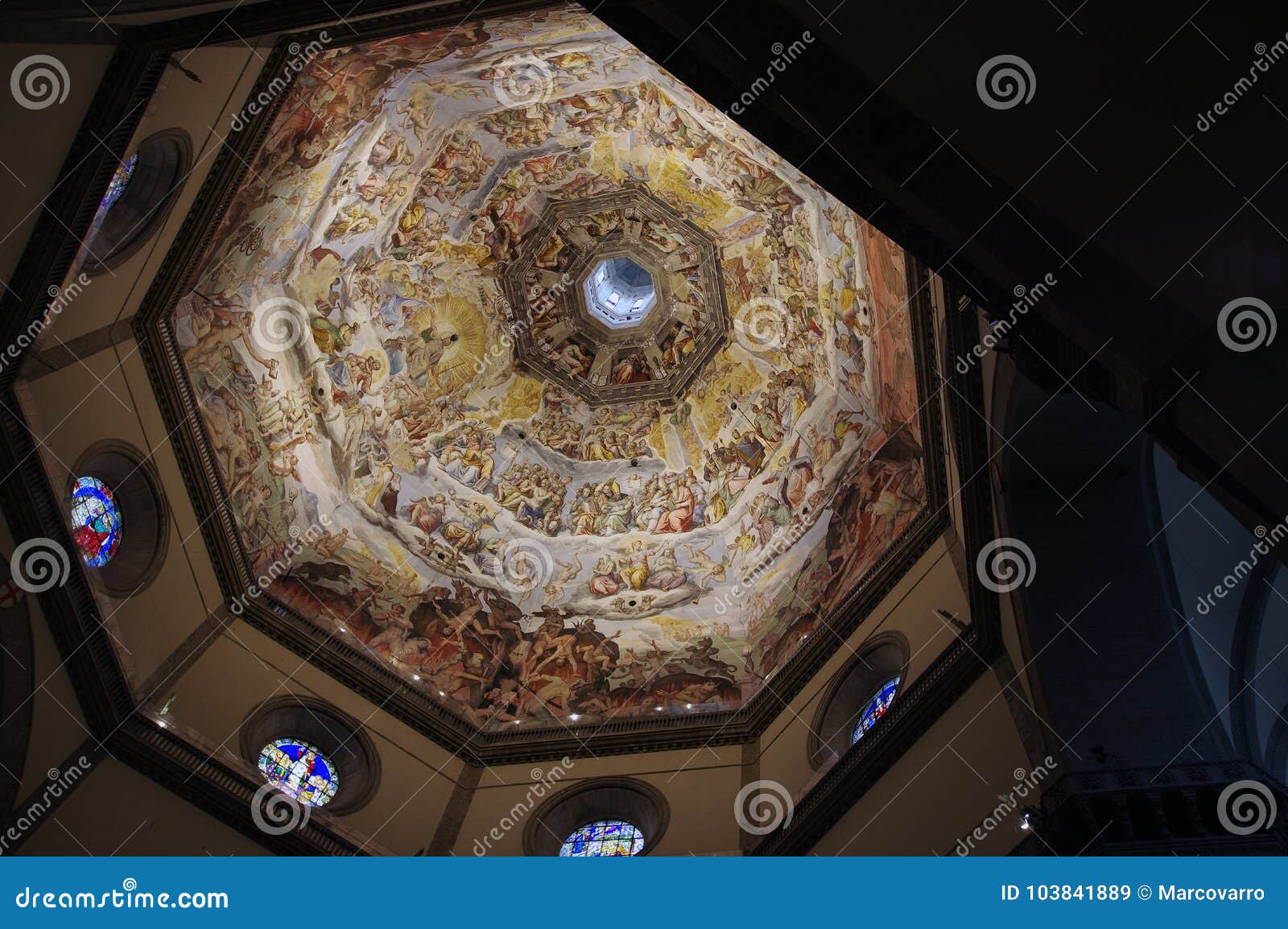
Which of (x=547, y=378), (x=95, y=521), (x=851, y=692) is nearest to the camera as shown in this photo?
(x=95, y=521)

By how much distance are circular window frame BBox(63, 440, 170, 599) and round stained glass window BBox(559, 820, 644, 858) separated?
6993 mm

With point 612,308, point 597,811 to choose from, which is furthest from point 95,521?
point 612,308

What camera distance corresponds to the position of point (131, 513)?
1467cm

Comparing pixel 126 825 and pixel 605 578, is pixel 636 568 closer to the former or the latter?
pixel 605 578

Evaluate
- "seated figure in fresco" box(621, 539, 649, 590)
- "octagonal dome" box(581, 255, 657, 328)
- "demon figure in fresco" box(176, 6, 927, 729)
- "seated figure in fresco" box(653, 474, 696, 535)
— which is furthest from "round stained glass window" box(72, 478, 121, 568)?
"octagonal dome" box(581, 255, 657, 328)

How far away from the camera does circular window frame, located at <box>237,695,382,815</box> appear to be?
15.2 meters

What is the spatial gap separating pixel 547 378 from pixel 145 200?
32.0 ft

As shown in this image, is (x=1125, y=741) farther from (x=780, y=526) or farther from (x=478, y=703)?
(x=478, y=703)

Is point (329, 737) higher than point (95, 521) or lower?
higher

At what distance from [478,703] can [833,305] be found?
9.07 meters

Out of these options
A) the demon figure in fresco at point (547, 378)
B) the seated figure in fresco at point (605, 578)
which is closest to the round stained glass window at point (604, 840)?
the demon figure in fresco at point (547, 378)

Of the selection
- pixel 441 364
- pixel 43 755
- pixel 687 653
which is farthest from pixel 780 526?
pixel 43 755

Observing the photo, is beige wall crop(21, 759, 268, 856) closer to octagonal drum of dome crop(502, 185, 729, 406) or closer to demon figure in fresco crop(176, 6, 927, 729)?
demon figure in fresco crop(176, 6, 927, 729)

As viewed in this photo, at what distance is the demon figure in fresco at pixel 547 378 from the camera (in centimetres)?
1659
